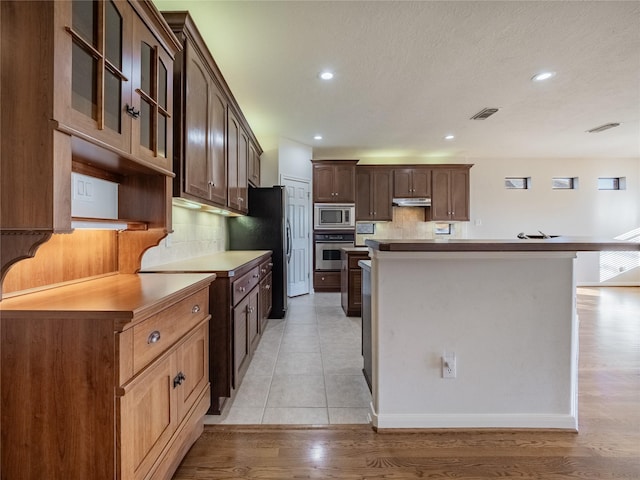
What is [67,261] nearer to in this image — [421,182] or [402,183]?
[402,183]

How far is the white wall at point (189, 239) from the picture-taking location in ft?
7.27

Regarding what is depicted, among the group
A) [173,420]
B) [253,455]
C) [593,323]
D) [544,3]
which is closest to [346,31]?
[544,3]

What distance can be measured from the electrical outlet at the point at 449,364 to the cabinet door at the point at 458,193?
4.68 metres

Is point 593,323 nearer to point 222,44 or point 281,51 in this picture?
point 281,51

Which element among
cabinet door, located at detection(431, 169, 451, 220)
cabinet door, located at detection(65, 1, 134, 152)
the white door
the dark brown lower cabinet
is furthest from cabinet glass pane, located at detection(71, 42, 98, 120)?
cabinet door, located at detection(431, 169, 451, 220)

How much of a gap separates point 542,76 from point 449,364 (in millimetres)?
2988

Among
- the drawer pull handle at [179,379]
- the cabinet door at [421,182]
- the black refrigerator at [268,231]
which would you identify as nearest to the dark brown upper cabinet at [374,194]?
the cabinet door at [421,182]

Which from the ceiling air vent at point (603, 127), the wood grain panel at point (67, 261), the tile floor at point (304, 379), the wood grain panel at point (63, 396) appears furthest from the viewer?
the ceiling air vent at point (603, 127)

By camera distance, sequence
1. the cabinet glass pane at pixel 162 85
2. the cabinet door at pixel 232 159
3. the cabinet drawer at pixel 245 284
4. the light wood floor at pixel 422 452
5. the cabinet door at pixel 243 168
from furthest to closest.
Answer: the cabinet door at pixel 243 168, the cabinet door at pixel 232 159, the cabinet drawer at pixel 245 284, the cabinet glass pane at pixel 162 85, the light wood floor at pixel 422 452

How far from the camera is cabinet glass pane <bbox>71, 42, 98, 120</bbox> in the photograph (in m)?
0.98

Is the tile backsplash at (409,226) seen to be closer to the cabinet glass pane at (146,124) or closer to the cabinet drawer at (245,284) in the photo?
the cabinet drawer at (245,284)

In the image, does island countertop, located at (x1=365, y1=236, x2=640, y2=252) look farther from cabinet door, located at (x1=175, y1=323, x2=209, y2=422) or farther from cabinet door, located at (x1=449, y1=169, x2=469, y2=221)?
cabinet door, located at (x1=449, y1=169, x2=469, y2=221)

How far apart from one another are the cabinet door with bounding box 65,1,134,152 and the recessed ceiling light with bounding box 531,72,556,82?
342cm

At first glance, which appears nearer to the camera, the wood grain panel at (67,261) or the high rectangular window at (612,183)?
the wood grain panel at (67,261)
